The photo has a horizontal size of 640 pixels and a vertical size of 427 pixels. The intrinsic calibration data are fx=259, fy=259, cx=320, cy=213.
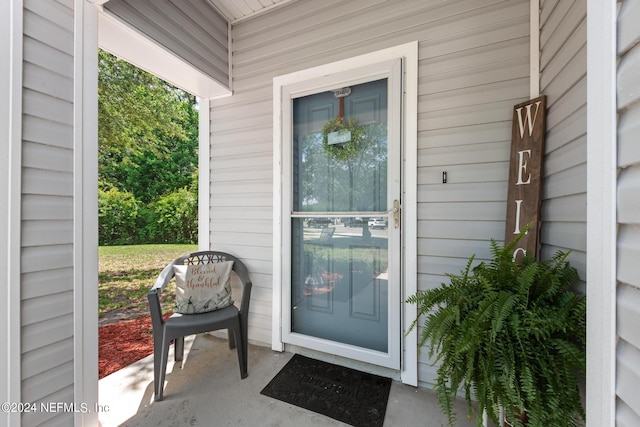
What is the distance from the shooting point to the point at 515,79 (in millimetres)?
1550

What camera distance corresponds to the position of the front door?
1.86m

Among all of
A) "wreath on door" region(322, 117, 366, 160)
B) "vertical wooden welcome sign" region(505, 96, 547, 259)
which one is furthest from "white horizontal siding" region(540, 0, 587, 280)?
"wreath on door" region(322, 117, 366, 160)

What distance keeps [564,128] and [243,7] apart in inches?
98.3

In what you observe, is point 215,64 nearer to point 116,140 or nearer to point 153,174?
point 116,140

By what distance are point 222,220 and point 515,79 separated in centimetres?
246

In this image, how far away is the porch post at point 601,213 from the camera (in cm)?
60

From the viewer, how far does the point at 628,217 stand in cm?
57

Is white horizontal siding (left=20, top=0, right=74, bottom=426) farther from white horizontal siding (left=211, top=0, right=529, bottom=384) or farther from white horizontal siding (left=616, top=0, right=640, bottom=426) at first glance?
white horizontal siding (left=616, top=0, right=640, bottom=426)

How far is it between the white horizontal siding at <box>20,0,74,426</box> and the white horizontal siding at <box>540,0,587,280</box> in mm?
2320

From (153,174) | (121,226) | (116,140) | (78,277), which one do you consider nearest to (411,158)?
(78,277)

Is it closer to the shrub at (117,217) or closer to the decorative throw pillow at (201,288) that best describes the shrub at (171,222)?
the shrub at (117,217)

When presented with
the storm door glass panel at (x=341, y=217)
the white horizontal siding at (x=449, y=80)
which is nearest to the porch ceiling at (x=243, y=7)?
the white horizontal siding at (x=449, y=80)

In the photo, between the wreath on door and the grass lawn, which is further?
the grass lawn

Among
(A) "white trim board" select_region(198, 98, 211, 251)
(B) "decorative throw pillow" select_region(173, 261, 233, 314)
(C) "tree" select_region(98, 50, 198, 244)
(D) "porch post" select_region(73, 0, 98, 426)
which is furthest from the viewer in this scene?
(C) "tree" select_region(98, 50, 198, 244)
